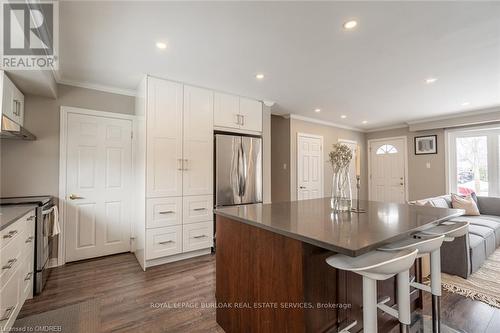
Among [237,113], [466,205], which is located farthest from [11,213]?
[466,205]

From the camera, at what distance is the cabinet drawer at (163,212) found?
9.37ft

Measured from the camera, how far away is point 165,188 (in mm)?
2975

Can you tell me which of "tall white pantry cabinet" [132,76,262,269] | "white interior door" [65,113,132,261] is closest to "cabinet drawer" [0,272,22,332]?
"tall white pantry cabinet" [132,76,262,269]

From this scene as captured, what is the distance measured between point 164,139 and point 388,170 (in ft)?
19.7

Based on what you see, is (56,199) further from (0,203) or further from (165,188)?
(165,188)

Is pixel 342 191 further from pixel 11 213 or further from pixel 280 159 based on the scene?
pixel 280 159

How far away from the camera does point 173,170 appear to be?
3.04 metres

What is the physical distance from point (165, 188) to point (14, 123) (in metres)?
1.65

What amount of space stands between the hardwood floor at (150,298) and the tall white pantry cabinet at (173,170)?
328 mm

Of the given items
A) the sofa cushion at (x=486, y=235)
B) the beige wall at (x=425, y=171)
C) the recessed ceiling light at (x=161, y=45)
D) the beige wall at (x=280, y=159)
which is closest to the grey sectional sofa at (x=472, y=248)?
the sofa cushion at (x=486, y=235)

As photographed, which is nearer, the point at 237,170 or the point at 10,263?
the point at 10,263

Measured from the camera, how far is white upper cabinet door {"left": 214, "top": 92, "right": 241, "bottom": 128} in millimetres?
3441

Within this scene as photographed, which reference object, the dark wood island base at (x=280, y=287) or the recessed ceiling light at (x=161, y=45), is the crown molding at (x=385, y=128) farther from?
the recessed ceiling light at (x=161, y=45)

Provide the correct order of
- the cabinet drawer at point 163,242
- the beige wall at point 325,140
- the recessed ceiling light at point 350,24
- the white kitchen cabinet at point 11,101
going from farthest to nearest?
the beige wall at point 325,140 < the cabinet drawer at point 163,242 < the white kitchen cabinet at point 11,101 < the recessed ceiling light at point 350,24
